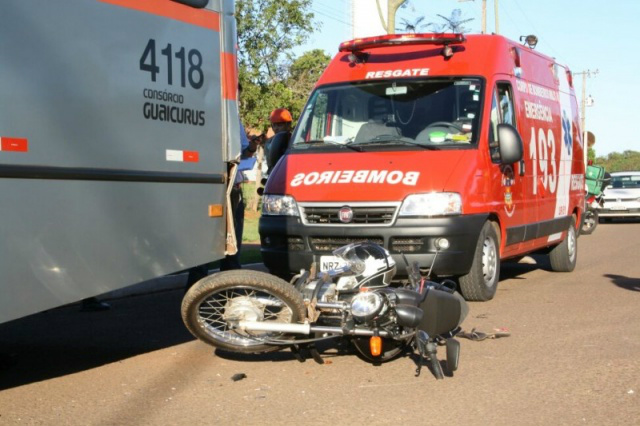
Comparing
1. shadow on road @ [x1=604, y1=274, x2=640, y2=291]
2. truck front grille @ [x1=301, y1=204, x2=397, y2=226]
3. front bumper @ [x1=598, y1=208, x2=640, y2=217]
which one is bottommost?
front bumper @ [x1=598, y1=208, x2=640, y2=217]

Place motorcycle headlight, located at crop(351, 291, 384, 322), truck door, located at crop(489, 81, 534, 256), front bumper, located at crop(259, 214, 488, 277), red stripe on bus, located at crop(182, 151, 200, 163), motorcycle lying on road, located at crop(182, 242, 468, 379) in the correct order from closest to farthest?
motorcycle headlight, located at crop(351, 291, 384, 322), motorcycle lying on road, located at crop(182, 242, 468, 379), red stripe on bus, located at crop(182, 151, 200, 163), front bumper, located at crop(259, 214, 488, 277), truck door, located at crop(489, 81, 534, 256)

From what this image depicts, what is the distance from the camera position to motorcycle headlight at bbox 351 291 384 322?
593 centimetres

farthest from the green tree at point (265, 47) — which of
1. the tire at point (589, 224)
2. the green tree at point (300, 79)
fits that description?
the tire at point (589, 224)

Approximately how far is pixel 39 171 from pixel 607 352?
427 cm

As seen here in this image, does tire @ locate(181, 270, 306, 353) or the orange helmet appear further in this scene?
the orange helmet

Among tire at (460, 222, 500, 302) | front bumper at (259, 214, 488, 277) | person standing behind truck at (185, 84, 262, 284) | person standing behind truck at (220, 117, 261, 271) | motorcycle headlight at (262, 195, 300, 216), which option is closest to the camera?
front bumper at (259, 214, 488, 277)

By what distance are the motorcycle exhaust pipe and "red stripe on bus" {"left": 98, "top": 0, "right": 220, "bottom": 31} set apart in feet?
7.04

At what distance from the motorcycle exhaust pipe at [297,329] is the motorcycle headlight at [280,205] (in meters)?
3.12

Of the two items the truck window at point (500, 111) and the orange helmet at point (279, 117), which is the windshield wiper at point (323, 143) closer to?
the orange helmet at point (279, 117)

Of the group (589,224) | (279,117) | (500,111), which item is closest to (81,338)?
(279,117)

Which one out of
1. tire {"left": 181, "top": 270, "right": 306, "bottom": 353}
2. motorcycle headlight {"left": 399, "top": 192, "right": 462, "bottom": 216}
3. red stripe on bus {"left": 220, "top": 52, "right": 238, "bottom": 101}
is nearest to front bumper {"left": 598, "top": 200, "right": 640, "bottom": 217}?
motorcycle headlight {"left": 399, "top": 192, "right": 462, "bottom": 216}

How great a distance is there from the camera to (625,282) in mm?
11734

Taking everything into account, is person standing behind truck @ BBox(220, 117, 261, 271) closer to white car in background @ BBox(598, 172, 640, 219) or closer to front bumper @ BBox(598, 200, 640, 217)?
white car in background @ BBox(598, 172, 640, 219)

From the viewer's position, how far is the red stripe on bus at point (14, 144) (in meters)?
5.13
